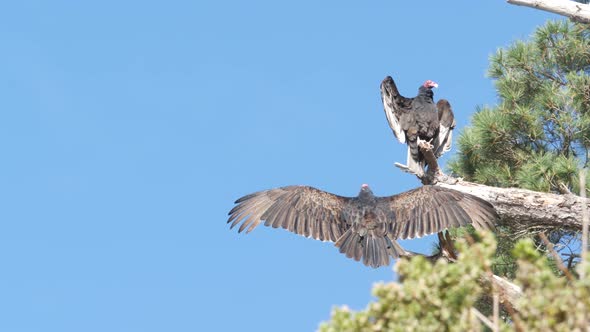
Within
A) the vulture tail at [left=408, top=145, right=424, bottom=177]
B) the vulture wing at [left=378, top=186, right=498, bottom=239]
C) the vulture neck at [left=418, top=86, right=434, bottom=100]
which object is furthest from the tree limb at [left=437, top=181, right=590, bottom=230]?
the vulture neck at [left=418, top=86, right=434, bottom=100]

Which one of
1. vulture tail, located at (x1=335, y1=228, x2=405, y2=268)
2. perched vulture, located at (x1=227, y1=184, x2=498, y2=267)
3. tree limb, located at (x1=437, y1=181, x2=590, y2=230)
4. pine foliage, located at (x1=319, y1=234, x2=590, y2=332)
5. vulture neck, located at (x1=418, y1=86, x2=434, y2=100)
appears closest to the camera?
pine foliage, located at (x1=319, y1=234, x2=590, y2=332)

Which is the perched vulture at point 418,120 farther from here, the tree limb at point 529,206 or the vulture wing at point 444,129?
the tree limb at point 529,206

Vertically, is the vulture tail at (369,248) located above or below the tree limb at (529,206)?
below

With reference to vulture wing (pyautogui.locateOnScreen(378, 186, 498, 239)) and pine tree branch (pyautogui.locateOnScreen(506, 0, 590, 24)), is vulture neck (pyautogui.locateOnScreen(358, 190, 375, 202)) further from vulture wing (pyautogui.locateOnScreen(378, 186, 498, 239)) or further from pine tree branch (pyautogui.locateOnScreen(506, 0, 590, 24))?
pine tree branch (pyautogui.locateOnScreen(506, 0, 590, 24))

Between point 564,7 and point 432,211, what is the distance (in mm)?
1591

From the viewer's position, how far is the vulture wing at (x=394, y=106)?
7.68 m

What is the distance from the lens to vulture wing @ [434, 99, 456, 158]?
7605 mm

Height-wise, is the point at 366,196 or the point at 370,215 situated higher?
the point at 366,196

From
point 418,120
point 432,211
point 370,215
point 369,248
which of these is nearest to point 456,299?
point 369,248

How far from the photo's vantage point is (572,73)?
7.44 meters

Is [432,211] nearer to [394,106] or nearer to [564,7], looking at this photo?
[564,7]

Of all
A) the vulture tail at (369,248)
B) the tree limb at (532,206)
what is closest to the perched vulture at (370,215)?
the vulture tail at (369,248)

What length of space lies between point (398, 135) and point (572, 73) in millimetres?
1387

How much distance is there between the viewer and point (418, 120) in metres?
7.53
